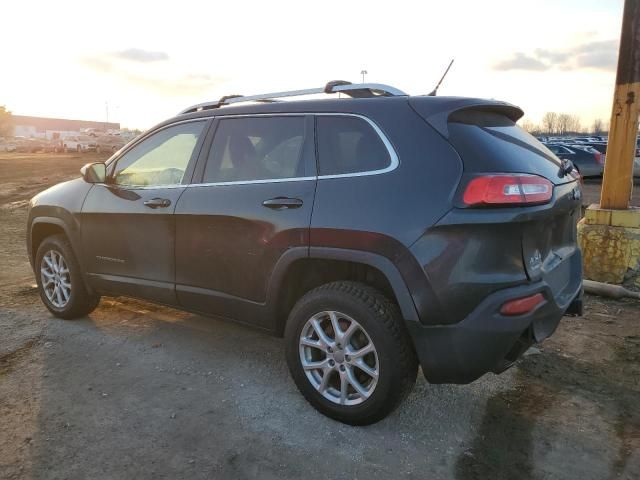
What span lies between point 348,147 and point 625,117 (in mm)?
3944

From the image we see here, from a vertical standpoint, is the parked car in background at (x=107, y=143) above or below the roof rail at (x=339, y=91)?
below

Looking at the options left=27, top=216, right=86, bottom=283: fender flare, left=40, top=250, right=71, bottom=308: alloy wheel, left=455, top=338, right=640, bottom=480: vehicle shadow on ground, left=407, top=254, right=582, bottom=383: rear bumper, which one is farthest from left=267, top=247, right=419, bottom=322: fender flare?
left=40, top=250, right=71, bottom=308: alloy wheel

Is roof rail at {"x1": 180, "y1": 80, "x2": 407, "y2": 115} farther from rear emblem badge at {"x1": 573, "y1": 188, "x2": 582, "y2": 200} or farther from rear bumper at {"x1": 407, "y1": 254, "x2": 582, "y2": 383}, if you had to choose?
rear bumper at {"x1": 407, "y1": 254, "x2": 582, "y2": 383}

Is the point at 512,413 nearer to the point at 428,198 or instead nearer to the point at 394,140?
the point at 428,198

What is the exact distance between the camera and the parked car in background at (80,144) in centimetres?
4153

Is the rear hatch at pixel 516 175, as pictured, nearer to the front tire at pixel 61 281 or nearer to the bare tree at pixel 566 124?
the front tire at pixel 61 281

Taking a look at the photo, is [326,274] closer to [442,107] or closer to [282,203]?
[282,203]

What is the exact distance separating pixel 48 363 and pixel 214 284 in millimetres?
1428

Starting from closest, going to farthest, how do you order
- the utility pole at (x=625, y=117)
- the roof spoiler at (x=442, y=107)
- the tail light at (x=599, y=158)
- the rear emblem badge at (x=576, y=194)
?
the roof spoiler at (x=442, y=107) → the rear emblem badge at (x=576, y=194) → the utility pole at (x=625, y=117) → the tail light at (x=599, y=158)

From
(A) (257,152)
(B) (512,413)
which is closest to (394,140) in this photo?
(A) (257,152)

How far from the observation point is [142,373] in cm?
373

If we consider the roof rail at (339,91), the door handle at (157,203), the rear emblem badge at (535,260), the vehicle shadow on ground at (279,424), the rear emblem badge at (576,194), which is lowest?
the vehicle shadow on ground at (279,424)

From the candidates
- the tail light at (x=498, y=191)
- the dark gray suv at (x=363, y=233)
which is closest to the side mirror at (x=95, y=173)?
the dark gray suv at (x=363, y=233)

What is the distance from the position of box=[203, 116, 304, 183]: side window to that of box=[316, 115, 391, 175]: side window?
0.17 m
